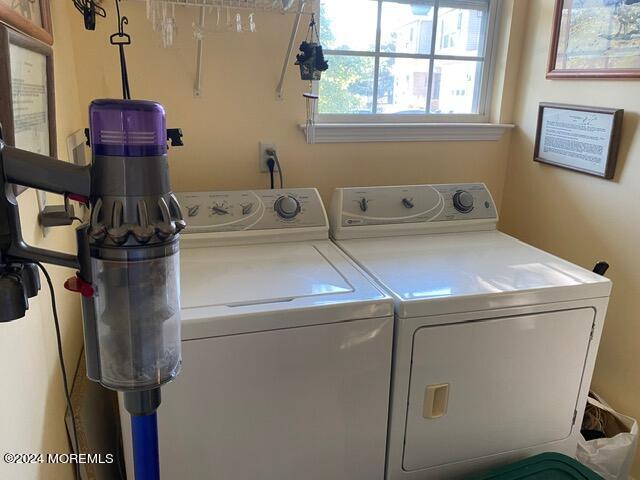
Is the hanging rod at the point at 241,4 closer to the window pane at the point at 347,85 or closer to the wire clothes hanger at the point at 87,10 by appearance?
the wire clothes hanger at the point at 87,10

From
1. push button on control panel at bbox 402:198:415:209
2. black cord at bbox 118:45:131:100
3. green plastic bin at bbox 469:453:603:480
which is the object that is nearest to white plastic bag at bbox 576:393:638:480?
green plastic bin at bbox 469:453:603:480

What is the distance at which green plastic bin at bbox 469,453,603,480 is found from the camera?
148cm

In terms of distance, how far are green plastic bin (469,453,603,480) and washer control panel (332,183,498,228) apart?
860 millimetres

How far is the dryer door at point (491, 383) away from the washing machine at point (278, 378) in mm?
106

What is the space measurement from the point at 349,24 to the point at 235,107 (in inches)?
23.0

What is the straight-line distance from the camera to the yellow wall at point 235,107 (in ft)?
5.87

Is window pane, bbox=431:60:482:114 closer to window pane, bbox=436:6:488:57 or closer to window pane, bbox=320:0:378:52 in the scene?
window pane, bbox=436:6:488:57

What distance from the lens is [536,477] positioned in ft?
4.86

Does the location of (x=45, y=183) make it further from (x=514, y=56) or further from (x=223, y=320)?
(x=514, y=56)

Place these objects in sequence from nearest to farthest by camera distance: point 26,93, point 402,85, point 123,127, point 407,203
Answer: point 123,127 < point 26,93 < point 407,203 < point 402,85

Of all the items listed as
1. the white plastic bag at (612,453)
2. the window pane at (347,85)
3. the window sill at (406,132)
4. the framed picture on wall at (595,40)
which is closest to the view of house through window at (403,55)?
the window pane at (347,85)

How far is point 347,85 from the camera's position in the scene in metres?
2.14

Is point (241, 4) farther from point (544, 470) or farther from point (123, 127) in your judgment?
point (544, 470)

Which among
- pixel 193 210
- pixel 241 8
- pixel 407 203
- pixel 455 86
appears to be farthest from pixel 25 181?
pixel 455 86
